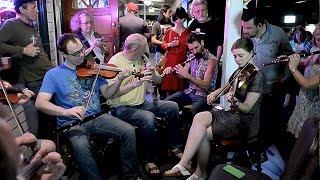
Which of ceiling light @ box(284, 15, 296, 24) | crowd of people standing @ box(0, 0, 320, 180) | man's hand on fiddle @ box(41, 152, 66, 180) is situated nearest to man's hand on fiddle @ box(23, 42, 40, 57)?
crowd of people standing @ box(0, 0, 320, 180)

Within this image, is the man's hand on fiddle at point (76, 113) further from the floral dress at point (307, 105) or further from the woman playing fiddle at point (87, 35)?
the floral dress at point (307, 105)

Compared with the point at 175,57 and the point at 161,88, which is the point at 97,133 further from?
the point at 175,57

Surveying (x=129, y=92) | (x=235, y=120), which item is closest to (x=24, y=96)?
(x=129, y=92)

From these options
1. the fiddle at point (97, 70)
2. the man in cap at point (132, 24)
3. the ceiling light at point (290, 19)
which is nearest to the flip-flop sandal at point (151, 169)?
the fiddle at point (97, 70)

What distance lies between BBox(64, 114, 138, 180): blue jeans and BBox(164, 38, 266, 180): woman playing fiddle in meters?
0.44

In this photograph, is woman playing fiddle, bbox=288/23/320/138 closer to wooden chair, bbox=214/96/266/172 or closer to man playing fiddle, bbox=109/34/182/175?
wooden chair, bbox=214/96/266/172

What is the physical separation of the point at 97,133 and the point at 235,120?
1148 millimetres

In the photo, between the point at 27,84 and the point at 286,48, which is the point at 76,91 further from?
the point at 286,48

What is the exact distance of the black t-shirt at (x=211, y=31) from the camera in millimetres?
4078

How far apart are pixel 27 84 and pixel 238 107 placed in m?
2.02

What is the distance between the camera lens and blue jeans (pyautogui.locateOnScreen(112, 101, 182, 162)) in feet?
9.98

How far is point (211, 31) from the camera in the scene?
410cm

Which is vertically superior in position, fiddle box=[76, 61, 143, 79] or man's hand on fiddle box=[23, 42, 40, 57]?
man's hand on fiddle box=[23, 42, 40, 57]

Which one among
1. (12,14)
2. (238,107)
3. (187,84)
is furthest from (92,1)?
(238,107)
